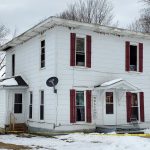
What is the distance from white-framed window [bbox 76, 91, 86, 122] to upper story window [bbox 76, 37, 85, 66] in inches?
73.2

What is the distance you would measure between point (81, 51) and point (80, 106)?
340cm

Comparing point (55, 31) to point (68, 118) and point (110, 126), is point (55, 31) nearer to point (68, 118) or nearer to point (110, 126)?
point (68, 118)

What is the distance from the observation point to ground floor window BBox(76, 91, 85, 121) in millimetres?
22562

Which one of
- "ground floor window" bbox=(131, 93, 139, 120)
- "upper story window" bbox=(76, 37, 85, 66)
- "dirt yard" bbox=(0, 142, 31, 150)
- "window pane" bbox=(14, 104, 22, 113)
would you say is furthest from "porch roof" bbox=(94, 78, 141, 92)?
"dirt yard" bbox=(0, 142, 31, 150)

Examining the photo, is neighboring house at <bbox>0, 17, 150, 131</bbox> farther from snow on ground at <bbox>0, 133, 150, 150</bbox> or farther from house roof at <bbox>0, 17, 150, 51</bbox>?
snow on ground at <bbox>0, 133, 150, 150</bbox>

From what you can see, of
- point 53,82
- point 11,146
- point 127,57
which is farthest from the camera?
point 127,57

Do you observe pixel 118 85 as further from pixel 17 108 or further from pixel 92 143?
pixel 17 108

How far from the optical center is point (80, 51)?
23031 mm

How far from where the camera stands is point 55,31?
2206 centimetres

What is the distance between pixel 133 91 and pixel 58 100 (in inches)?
231

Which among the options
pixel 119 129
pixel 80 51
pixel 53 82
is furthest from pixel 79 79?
pixel 119 129

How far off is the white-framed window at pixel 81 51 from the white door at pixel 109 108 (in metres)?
2.57

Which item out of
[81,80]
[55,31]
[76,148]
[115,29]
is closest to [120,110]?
[81,80]

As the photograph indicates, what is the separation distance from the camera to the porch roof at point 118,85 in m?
22.6
